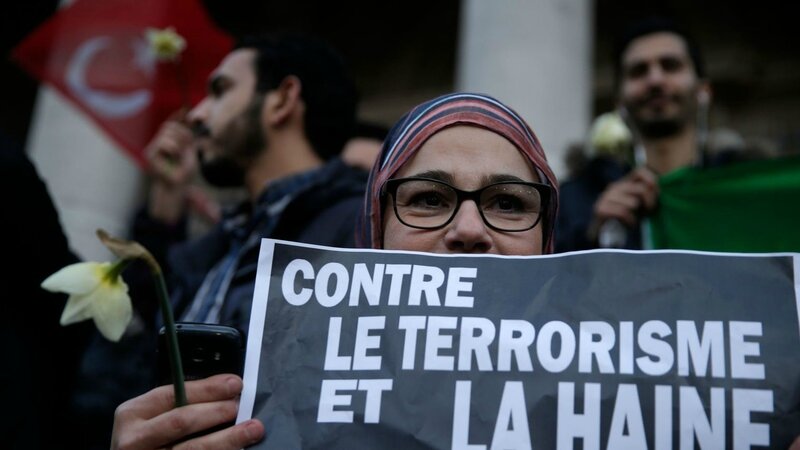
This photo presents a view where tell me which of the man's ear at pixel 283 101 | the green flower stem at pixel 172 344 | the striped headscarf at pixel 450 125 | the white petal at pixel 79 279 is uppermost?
the man's ear at pixel 283 101

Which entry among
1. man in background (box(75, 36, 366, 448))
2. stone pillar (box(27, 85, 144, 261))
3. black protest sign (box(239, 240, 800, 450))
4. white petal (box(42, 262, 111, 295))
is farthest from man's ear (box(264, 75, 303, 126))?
stone pillar (box(27, 85, 144, 261))

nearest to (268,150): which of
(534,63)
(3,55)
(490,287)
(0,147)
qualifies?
(0,147)

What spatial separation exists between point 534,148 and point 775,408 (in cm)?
86

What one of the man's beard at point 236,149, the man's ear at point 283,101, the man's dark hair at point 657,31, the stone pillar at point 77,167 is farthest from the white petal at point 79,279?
the stone pillar at point 77,167

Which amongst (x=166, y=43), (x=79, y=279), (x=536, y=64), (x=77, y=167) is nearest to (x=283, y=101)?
(x=166, y=43)

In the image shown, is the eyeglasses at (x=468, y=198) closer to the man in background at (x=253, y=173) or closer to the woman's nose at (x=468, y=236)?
the woman's nose at (x=468, y=236)

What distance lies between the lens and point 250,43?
378 centimetres

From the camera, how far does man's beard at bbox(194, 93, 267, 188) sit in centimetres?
348

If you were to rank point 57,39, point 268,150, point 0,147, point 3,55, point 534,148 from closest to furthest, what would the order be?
point 534,148
point 0,147
point 268,150
point 57,39
point 3,55

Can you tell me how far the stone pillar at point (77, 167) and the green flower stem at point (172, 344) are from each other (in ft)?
23.4

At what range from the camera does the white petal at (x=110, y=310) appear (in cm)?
152

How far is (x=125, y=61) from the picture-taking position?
532 centimetres

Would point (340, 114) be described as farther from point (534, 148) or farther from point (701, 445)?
point (701, 445)

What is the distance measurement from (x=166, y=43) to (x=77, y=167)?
411 centimetres
